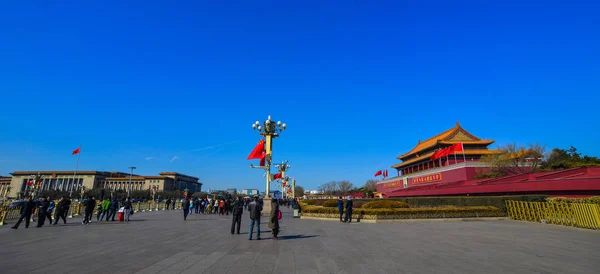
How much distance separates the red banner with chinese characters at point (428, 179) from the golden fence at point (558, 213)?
26.2 metres

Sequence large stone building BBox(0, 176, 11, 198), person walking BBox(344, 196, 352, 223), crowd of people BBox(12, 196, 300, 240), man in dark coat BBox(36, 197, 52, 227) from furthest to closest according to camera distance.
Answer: large stone building BBox(0, 176, 11, 198) < person walking BBox(344, 196, 352, 223) < man in dark coat BBox(36, 197, 52, 227) < crowd of people BBox(12, 196, 300, 240)

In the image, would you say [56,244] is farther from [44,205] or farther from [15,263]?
[44,205]

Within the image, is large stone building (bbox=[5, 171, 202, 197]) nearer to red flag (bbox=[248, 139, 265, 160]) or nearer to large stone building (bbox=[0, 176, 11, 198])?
large stone building (bbox=[0, 176, 11, 198])

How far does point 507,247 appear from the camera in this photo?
26.3ft

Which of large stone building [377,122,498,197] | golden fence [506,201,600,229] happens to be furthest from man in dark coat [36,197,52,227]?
large stone building [377,122,498,197]

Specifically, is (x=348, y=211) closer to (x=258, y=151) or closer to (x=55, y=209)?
(x=258, y=151)

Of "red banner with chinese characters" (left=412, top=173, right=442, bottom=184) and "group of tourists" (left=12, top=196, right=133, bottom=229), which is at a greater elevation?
"red banner with chinese characters" (left=412, top=173, right=442, bottom=184)

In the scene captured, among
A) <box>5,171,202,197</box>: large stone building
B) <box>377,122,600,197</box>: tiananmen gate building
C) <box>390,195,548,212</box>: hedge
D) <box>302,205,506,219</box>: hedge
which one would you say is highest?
<box>5,171,202,197</box>: large stone building

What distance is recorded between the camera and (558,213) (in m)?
14.0

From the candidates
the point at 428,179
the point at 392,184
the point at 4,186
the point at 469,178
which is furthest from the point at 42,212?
the point at 4,186

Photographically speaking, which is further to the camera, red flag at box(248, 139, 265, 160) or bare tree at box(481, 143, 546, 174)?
bare tree at box(481, 143, 546, 174)

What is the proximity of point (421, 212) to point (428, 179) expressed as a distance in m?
32.1

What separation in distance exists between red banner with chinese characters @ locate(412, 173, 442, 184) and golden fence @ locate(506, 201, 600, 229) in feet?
86.0

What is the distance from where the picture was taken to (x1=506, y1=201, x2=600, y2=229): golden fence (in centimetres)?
1225
